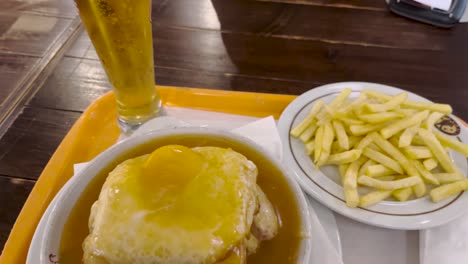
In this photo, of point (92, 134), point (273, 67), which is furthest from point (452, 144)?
point (92, 134)

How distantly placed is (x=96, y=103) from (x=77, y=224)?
2.08ft

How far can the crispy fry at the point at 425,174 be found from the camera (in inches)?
45.4

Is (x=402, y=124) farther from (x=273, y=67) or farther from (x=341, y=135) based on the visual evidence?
(x=273, y=67)

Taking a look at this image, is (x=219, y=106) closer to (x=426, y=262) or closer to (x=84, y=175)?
(x=84, y=175)

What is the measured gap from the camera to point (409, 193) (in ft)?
3.72

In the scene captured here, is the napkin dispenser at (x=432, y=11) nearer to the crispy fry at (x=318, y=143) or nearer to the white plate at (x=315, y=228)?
the crispy fry at (x=318, y=143)

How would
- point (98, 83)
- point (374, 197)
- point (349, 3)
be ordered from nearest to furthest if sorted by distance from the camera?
point (374, 197) → point (98, 83) → point (349, 3)

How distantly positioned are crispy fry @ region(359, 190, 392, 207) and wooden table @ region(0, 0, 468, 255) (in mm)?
614

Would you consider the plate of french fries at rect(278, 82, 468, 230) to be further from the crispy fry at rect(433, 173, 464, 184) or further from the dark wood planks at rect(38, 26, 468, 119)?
the dark wood planks at rect(38, 26, 468, 119)

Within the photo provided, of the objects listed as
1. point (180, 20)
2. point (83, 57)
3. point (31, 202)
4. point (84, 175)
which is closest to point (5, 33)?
point (83, 57)

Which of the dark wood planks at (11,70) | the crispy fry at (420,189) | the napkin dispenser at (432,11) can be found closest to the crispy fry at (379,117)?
the crispy fry at (420,189)

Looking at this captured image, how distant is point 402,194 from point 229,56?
0.98 meters

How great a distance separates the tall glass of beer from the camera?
1.14 m

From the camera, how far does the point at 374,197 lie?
3.61ft
